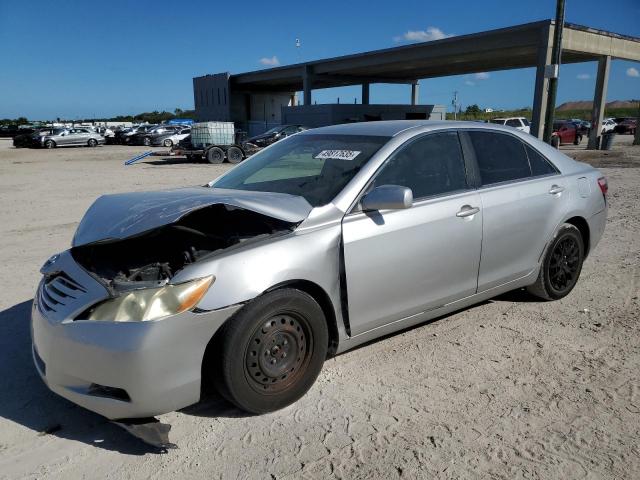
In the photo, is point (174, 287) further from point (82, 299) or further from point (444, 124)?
point (444, 124)

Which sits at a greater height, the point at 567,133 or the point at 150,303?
the point at 150,303

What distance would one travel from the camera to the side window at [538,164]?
4.46 m

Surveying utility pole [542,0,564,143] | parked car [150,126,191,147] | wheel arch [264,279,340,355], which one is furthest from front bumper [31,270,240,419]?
parked car [150,126,191,147]

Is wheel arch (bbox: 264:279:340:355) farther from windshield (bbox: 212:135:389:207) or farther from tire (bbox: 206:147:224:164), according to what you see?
tire (bbox: 206:147:224:164)

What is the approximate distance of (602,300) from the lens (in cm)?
479

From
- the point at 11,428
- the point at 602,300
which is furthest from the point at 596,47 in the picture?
the point at 11,428

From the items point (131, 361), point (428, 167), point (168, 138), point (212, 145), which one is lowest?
point (168, 138)

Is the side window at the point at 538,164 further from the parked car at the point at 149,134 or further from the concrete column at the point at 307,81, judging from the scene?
the concrete column at the point at 307,81

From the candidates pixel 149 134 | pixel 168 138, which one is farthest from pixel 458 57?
pixel 149 134

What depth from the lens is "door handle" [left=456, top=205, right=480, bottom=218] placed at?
12.1 feet

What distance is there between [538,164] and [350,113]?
37121 millimetres

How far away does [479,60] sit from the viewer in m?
34.1

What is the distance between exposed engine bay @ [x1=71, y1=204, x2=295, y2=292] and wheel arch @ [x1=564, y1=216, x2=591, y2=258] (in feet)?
9.69

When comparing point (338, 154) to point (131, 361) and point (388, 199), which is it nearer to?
point (388, 199)
